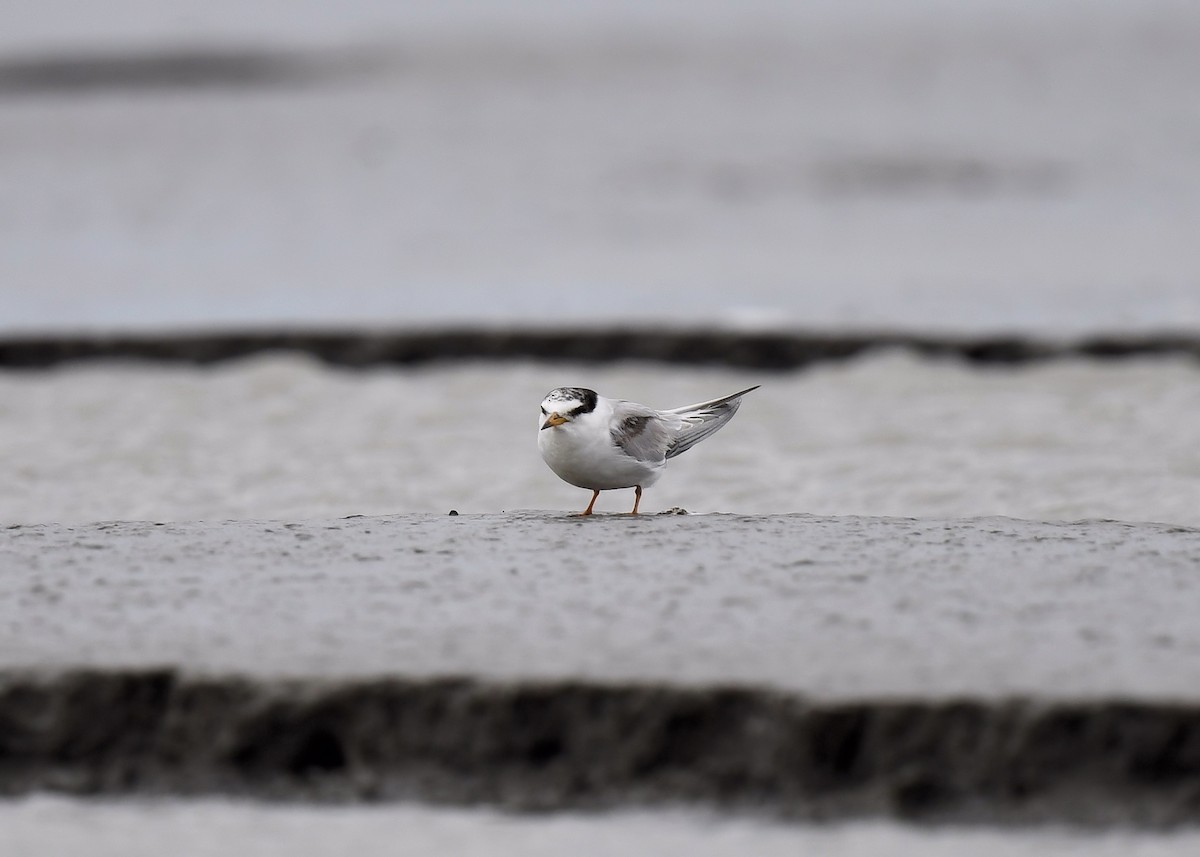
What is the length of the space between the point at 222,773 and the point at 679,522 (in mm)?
1375

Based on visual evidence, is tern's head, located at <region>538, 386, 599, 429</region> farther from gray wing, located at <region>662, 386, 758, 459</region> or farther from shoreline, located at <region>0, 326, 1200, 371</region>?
shoreline, located at <region>0, 326, 1200, 371</region>

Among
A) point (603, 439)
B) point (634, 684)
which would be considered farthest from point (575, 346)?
point (634, 684)

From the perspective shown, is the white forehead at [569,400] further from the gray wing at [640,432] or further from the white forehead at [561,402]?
the gray wing at [640,432]

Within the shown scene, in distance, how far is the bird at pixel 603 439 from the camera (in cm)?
389

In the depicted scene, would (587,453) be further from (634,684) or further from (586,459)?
(634,684)

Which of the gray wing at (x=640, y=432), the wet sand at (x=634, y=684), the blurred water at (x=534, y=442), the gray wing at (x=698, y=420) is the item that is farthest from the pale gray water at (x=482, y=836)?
the blurred water at (x=534, y=442)

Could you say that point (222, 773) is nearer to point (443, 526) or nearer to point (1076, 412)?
point (443, 526)

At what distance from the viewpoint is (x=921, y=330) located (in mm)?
8016

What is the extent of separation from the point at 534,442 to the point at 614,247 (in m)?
5.04

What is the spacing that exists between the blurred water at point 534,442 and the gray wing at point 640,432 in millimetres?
925

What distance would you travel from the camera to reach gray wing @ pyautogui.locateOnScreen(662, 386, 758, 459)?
428 cm

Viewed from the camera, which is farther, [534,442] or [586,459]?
[534,442]

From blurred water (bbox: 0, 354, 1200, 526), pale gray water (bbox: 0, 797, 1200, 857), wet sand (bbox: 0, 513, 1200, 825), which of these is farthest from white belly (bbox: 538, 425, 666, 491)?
pale gray water (bbox: 0, 797, 1200, 857)

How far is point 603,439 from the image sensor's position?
3932 millimetres
